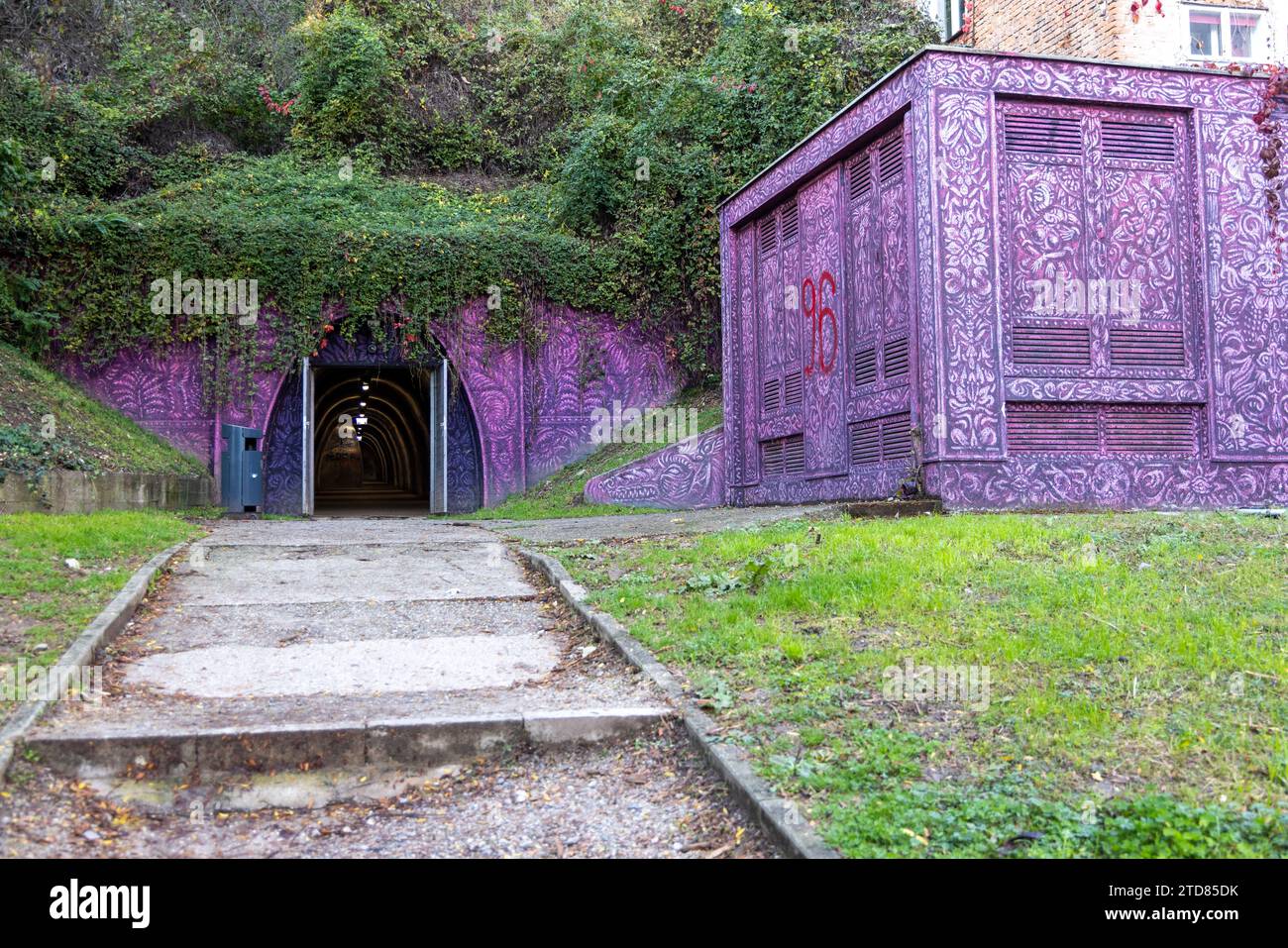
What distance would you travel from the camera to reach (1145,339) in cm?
1061

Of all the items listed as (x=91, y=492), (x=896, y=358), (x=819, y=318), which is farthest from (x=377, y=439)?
(x=896, y=358)

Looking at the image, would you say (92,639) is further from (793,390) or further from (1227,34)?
(1227,34)

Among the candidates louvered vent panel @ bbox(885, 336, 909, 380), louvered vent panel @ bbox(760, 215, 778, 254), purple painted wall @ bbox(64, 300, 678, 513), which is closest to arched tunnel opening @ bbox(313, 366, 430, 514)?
purple painted wall @ bbox(64, 300, 678, 513)

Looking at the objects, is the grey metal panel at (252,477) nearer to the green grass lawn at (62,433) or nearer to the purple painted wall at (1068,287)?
the green grass lawn at (62,433)

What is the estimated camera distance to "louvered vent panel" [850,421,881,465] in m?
11.4

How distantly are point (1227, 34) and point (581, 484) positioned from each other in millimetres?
12314

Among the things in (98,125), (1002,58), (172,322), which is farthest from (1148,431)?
(98,125)

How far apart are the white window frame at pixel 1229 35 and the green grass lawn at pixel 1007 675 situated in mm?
11392

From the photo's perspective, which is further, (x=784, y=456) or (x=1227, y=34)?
(x=1227, y=34)

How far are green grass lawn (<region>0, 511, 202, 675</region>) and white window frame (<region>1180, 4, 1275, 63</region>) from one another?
15860 mm

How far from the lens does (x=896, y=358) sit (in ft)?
36.0

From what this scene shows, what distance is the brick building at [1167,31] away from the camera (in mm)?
15867

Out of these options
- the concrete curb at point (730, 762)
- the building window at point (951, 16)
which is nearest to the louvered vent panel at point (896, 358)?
the concrete curb at point (730, 762)

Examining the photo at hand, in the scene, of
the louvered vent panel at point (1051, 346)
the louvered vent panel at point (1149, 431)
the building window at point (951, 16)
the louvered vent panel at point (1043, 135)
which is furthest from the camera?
the building window at point (951, 16)
